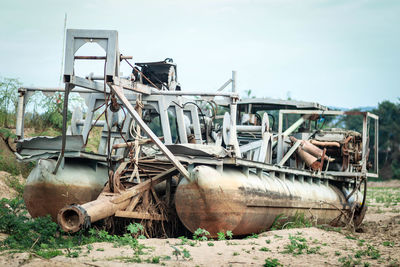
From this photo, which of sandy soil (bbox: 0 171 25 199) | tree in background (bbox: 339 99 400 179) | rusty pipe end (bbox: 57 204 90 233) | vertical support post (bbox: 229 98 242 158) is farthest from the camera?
tree in background (bbox: 339 99 400 179)

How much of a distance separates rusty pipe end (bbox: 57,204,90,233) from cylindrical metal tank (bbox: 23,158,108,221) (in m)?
1.62

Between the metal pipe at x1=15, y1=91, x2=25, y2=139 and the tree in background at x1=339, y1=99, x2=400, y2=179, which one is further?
the tree in background at x1=339, y1=99, x2=400, y2=179

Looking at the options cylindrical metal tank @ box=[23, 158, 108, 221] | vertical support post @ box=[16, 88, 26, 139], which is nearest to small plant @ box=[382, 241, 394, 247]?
cylindrical metal tank @ box=[23, 158, 108, 221]

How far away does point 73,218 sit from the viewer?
9219mm

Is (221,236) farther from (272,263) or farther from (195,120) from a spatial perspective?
(195,120)

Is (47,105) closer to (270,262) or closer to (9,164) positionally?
(9,164)

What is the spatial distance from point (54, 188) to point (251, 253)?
13.0 ft

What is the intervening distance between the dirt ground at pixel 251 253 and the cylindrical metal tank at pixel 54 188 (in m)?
1.93

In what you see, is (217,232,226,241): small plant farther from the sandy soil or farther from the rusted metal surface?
the sandy soil

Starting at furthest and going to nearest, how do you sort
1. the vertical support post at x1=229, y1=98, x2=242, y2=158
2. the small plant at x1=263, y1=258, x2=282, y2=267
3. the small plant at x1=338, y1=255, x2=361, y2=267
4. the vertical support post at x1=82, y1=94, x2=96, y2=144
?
the vertical support post at x1=82, y1=94, x2=96, y2=144 → the vertical support post at x1=229, y1=98, x2=242, y2=158 → the small plant at x1=338, y1=255, x2=361, y2=267 → the small plant at x1=263, y1=258, x2=282, y2=267

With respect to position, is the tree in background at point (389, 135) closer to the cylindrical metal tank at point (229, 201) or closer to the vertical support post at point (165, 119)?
the cylindrical metal tank at point (229, 201)

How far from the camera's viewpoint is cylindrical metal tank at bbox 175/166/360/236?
33.0ft

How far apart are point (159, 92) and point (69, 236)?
329cm

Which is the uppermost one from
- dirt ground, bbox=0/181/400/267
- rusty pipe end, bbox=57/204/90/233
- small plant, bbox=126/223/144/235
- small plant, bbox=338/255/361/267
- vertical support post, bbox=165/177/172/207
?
vertical support post, bbox=165/177/172/207
